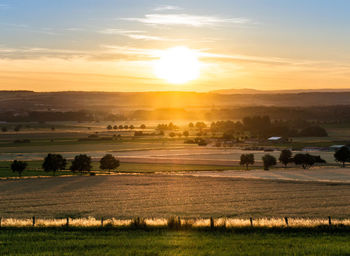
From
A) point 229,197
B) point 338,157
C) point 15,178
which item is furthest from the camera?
point 338,157

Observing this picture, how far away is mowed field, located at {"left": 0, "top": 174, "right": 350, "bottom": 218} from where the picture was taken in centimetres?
3444

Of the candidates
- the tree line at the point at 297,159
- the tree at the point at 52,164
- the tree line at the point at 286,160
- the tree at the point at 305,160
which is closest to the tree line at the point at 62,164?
the tree at the point at 52,164

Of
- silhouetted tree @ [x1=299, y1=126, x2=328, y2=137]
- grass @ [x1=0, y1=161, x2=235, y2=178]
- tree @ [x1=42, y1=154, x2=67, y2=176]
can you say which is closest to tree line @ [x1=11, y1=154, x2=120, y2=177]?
tree @ [x1=42, y1=154, x2=67, y2=176]

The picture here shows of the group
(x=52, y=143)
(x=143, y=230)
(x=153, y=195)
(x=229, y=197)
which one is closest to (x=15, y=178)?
(x=153, y=195)

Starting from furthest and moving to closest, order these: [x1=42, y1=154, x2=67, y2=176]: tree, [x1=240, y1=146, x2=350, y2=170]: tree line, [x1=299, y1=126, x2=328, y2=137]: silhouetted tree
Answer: [x1=299, y1=126, x2=328, y2=137]: silhouetted tree → [x1=240, y1=146, x2=350, y2=170]: tree line → [x1=42, y1=154, x2=67, y2=176]: tree

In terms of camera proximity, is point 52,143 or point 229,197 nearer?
point 229,197

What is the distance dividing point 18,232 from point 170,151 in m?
81.4

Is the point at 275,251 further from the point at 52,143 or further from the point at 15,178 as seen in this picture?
the point at 52,143

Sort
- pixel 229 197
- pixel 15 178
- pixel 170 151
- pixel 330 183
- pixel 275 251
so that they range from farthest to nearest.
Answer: pixel 170 151, pixel 15 178, pixel 330 183, pixel 229 197, pixel 275 251

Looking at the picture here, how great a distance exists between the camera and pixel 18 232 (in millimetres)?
21688

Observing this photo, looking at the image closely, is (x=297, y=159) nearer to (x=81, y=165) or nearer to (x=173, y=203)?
(x=81, y=165)

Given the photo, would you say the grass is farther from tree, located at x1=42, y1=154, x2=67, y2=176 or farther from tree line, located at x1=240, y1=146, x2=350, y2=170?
tree line, located at x1=240, y1=146, x2=350, y2=170

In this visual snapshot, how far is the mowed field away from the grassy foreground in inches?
430

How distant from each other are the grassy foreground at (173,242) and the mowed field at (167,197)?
10.9 m
